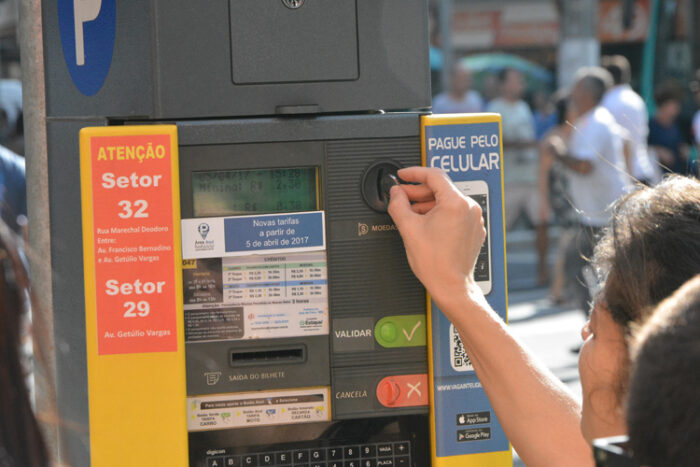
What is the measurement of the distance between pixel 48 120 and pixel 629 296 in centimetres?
110

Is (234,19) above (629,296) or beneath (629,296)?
above

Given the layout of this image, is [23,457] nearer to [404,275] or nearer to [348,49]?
[404,275]

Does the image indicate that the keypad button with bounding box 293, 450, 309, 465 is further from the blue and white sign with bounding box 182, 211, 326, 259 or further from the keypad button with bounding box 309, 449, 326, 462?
the blue and white sign with bounding box 182, 211, 326, 259

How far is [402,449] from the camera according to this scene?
1.66 meters

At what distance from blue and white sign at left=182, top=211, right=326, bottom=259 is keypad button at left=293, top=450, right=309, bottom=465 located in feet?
Result: 1.09

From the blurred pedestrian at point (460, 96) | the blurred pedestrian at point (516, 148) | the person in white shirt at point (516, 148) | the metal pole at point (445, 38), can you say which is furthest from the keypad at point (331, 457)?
the metal pole at point (445, 38)

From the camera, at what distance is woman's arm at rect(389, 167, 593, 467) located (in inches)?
62.2

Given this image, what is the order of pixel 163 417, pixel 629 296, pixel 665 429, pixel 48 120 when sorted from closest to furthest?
pixel 665 429, pixel 629 296, pixel 163 417, pixel 48 120

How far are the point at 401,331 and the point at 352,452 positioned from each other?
22 centimetres

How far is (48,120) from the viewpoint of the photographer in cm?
186

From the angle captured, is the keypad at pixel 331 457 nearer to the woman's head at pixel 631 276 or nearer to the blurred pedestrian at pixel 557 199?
the woman's head at pixel 631 276

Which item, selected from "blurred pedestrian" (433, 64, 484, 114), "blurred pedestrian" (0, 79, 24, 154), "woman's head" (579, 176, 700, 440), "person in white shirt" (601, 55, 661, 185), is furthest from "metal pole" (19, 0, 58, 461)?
"blurred pedestrian" (433, 64, 484, 114)

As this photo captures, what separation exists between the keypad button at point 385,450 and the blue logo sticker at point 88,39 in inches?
30.5

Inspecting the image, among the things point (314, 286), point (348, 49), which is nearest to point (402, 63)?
point (348, 49)
